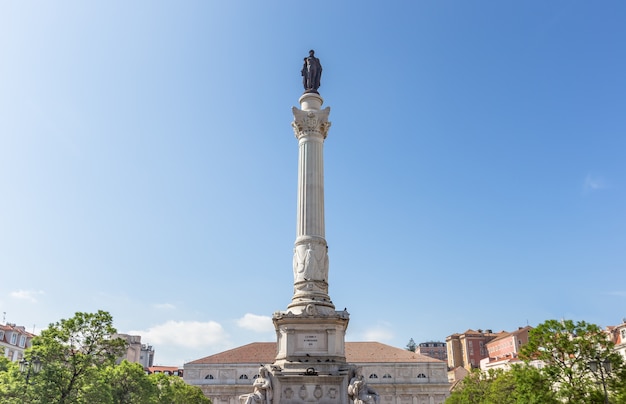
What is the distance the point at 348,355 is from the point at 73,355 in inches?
2289

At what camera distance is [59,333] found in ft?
101

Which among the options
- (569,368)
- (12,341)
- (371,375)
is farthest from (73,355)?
(371,375)

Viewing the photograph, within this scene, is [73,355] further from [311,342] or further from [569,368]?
[569,368]

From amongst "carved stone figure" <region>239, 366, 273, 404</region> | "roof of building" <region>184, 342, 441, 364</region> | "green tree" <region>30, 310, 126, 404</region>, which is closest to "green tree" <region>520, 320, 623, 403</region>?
"carved stone figure" <region>239, 366, 273, 404</region>

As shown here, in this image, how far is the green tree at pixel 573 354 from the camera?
31531 millimetres

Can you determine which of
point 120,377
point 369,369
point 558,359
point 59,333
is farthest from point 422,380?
point 59,333

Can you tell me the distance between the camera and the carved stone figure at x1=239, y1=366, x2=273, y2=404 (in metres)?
21.4

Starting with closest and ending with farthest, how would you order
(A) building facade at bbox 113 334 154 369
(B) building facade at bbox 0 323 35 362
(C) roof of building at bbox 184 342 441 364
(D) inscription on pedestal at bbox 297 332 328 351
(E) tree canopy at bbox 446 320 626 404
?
(D) inscription on pedestal at bbox 297 332 328 351, (E) tree canopy at bbox 446 320 626 404, (B) building facade at bbox 0 323 35 362, (C) roof of building at bbox 184 342 441 364, (A) building facade at bbox 113 334 154 369

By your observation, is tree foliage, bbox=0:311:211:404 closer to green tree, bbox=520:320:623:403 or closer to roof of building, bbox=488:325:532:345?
green tree, bbox=520:320:623:403

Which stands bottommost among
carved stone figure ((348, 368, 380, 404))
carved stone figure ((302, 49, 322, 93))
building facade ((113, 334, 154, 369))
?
carved stone figure ((348, 368, 380, 404))

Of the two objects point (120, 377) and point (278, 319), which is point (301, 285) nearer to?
point (278, 319)

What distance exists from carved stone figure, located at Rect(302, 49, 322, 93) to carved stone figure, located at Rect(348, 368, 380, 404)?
16.3m

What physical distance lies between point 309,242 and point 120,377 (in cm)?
2196

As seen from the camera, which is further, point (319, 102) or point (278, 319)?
point (319, 102)
